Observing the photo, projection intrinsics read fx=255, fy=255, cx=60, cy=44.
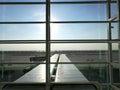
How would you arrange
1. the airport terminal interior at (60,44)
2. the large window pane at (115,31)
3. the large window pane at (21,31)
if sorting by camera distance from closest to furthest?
the large window pane at (115,31) → the airport terminal interior at (60,44) → the large window pane at (21,31)

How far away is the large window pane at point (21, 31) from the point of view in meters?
5.98

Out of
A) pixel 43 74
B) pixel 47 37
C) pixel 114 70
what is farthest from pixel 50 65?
pixel 114 70

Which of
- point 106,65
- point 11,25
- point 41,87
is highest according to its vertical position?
point 11,25

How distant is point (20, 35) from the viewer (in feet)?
19.9

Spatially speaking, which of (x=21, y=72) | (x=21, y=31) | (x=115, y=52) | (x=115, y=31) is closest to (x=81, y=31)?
(x=115, y=31)

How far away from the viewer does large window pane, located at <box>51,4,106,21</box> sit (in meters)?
6.00

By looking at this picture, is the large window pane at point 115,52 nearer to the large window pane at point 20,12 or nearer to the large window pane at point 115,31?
the large window pane at point 115,31

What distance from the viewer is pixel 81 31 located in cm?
600

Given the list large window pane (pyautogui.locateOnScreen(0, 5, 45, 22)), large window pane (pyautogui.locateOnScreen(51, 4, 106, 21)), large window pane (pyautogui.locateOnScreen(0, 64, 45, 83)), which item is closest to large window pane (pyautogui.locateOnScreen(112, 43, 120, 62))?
large window pane (pyautogui.locateOnScreen(51, 4, 106, 21))

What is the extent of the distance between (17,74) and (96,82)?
188cm

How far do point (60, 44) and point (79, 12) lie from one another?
2.98 ft

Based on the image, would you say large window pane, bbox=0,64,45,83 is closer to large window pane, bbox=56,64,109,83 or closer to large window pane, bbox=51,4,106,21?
large window pane, bbox=56,64,109,83

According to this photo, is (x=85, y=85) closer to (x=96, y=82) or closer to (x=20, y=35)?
(x=96, y=82)

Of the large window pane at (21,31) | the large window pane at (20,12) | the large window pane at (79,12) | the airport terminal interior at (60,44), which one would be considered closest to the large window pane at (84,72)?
the airport terminal interior at (60,44)
